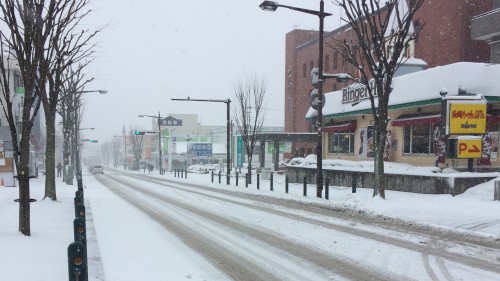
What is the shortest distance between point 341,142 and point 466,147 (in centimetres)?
1164

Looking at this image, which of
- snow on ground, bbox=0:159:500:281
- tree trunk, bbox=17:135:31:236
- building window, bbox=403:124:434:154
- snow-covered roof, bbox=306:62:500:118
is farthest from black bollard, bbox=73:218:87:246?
building window, bbox=403:124:434:154

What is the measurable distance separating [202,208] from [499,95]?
12754 mm

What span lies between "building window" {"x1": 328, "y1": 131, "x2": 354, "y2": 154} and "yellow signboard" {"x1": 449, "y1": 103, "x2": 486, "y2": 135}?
10032 millimetres

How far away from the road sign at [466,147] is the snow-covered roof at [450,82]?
240 centimetres

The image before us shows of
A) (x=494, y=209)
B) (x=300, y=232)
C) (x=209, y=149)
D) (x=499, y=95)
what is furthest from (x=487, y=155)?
(x=209, y=149)

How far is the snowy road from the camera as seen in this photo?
5852 mm

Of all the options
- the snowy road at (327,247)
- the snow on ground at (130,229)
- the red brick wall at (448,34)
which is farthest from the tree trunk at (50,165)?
the red brick wall at (448,34)

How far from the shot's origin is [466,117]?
47.6ft

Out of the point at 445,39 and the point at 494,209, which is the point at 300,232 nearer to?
the point at 494,209

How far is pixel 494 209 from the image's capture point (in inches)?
436

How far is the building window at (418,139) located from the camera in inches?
727

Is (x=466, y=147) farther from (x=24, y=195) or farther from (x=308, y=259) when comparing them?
(x=24, y=195)

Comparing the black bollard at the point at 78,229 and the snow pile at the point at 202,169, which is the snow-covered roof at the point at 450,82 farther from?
the snow pile at the point at 202,169

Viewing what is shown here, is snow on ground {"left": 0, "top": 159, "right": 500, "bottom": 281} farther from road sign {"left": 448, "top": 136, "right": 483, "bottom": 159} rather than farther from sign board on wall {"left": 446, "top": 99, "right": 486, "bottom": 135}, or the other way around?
sign board on wall {"left": 446, "top": 99, "right": 486, "bottom": 135}
